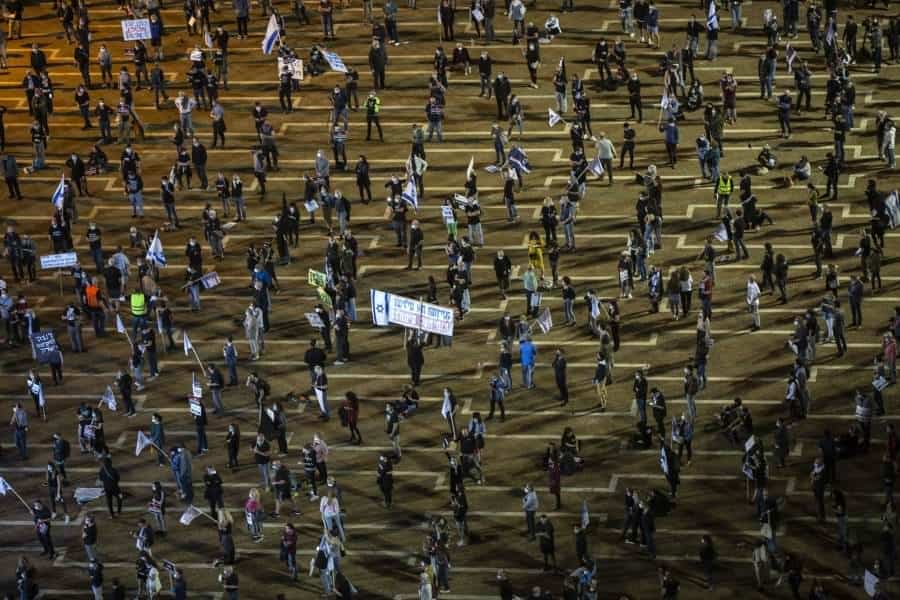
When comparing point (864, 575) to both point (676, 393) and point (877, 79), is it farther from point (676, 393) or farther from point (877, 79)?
point (877, 79)

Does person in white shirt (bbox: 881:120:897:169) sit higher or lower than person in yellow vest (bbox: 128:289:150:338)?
higher

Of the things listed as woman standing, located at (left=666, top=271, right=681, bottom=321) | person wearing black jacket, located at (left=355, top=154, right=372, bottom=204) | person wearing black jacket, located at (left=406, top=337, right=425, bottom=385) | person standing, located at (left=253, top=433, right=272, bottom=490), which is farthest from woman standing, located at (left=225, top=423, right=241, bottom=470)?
person wearing black jacket, located at (left=355, top=154, right=372, bottom=204)

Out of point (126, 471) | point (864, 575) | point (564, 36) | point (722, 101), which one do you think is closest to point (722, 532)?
point (864, 575)

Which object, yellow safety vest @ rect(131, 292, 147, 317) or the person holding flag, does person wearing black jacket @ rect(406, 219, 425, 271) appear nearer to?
yellow safety vest @ rect(131, 292, 147, 317)

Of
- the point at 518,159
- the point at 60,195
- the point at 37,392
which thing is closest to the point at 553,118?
the point at 518,159

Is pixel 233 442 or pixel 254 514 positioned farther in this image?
pixel 233 442

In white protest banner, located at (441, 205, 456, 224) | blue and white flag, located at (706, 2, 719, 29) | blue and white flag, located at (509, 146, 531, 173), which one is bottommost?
white protest banner, located at (441, 205, 456, 224)

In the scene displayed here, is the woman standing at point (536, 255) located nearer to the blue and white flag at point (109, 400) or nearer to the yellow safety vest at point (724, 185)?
the yellow safety vest at point (724, 185)

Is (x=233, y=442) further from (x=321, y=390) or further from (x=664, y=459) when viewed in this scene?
(x=664, y=459)
